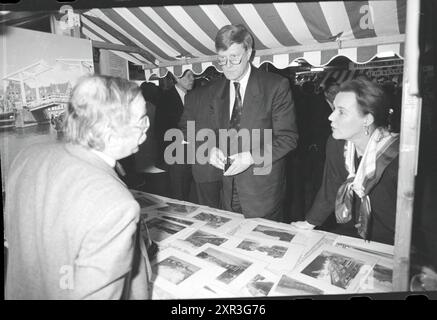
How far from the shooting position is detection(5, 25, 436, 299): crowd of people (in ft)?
2.58

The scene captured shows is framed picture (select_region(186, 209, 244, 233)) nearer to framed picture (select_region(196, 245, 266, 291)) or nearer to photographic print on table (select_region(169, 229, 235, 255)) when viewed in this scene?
photographic print on table (select_region(169, 229, 235, 255))

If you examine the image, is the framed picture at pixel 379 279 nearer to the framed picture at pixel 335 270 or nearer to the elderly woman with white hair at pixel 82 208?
the framed picture at pixel 335 270

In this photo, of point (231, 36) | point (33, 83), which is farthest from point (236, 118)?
point (33, 83)

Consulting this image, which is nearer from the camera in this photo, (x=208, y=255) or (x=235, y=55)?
(x=208, y=255)

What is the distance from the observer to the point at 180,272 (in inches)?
47.4

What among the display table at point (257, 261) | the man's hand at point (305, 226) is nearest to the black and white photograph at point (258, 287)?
the display table at point (257, 261)

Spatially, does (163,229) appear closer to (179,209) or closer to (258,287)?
(179,209)

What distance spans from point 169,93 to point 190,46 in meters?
0.84

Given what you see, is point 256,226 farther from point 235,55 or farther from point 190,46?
point 190,46

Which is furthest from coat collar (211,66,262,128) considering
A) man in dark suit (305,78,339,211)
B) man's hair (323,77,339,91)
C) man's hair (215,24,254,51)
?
man's hair (323,77,339,91)

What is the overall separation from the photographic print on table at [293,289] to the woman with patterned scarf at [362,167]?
17.9 inches

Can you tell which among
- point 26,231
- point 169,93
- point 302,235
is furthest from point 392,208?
point 169,93
